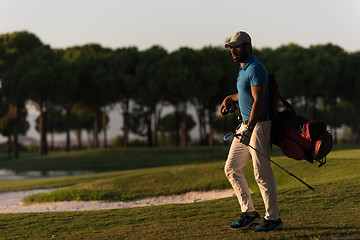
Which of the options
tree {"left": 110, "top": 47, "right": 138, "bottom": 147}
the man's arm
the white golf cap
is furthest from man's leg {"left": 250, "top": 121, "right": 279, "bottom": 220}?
tree {"left": 110, "top": 47, "right": 138, "bottom": 147}

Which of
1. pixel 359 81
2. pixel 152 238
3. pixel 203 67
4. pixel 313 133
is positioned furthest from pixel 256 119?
A: pixel 359 81

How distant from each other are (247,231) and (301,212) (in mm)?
1937

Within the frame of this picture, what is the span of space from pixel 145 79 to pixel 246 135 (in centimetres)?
4532

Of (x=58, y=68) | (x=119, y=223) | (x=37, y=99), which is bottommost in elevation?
(x=119, y=223)

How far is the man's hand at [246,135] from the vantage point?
6.54 metres

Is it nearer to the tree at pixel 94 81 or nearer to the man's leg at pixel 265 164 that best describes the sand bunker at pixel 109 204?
the man's leg at pixel 265 164

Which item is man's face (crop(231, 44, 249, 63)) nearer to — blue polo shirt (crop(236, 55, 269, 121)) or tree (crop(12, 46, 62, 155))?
blue polo shirt (crop(236, 55, 269, 121))

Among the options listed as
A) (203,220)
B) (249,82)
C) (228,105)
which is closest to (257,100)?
(249,82)

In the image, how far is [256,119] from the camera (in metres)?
6.34

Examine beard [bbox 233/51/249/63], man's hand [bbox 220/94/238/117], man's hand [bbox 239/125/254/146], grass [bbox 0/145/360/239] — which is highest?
beard [bbox 233/51/249/63]

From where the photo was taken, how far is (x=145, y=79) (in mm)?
51344

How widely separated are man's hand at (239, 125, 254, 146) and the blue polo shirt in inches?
5.8

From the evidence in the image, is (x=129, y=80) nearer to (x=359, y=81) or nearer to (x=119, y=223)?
(x=359, y=81)

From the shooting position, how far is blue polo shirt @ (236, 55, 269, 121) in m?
6.33
